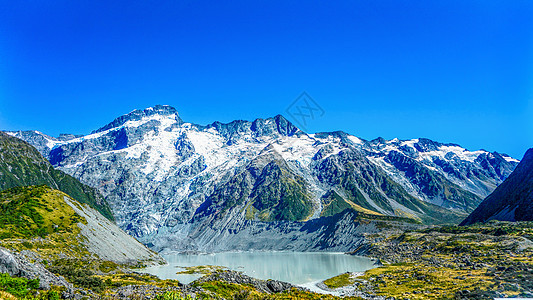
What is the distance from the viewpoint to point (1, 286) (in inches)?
1224

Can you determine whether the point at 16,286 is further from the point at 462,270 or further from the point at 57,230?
the point at 462,270

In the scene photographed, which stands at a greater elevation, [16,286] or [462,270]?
[16,286]

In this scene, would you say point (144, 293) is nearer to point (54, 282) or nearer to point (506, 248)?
point (54, 282)

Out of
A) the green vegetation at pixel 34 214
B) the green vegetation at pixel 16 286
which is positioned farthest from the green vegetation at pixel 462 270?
the green vegetation at pixel 34 214

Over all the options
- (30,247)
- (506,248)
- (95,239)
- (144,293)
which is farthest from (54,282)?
(506,248)

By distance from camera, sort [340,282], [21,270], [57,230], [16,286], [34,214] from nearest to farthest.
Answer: [16,286], [21,270], [340,282], [57,230], [34,214]

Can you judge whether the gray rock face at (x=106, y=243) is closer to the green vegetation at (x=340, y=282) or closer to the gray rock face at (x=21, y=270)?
the green vegetation at (x=340, y=282)

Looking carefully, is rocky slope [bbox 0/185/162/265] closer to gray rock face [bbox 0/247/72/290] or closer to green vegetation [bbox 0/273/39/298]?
gray rock face [bbox 0/247/72/290]

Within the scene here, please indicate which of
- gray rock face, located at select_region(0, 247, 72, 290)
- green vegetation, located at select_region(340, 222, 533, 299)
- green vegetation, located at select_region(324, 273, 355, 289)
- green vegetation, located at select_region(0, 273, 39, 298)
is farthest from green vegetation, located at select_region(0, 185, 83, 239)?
green vegetation, located at select_region(340, 222, 533, 299)

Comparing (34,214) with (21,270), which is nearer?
(21,270)

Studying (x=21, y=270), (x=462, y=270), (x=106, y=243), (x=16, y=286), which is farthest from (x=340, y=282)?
(x=16, y=286)

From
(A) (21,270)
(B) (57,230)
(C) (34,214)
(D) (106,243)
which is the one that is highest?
(C) (34,214)

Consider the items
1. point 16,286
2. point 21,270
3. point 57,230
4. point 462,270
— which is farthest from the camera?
point 57,230

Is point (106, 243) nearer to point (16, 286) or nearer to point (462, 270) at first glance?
point (16, 286)
